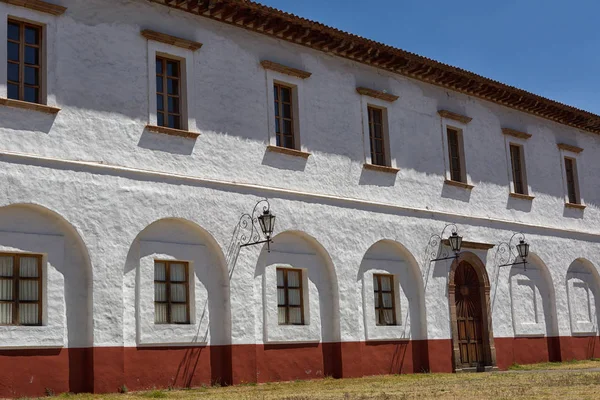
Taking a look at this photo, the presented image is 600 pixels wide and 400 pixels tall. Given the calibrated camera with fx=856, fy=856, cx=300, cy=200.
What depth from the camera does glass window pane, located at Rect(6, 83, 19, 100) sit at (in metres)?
13.3

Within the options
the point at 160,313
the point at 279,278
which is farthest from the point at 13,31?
the point at 279,278

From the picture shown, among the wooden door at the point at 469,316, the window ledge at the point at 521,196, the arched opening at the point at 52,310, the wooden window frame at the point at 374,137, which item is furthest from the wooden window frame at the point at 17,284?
the window ledge at the point at 521,196

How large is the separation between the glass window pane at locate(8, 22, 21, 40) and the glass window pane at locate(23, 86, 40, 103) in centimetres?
81

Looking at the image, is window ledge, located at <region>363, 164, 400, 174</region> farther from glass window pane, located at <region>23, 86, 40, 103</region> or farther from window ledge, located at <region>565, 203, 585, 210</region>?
window ledge, located at <region>565, 203, 585, 210</region>

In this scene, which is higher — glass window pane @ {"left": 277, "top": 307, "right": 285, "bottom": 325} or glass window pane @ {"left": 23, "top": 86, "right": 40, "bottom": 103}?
glass window pane @ {"left": 23, "top": 86, "right": 40, "bottom": 103}

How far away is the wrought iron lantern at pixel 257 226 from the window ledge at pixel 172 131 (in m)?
1.82

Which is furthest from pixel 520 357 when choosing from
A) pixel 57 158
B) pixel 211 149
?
pixel 57 158

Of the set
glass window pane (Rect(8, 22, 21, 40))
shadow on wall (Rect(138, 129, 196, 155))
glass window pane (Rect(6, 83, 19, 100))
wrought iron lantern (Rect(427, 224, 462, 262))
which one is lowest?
wrought iron lantern (Rect(427, 224, 462, 262))

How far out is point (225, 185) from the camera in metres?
15.8

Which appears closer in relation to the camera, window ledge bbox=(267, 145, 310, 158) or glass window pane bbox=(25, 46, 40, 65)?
glass window pane bbox=(25, 46, 40, 65)

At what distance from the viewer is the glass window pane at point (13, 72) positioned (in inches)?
525

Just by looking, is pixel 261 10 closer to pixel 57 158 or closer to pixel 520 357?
pixel 57 158

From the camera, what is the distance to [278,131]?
1723 cm

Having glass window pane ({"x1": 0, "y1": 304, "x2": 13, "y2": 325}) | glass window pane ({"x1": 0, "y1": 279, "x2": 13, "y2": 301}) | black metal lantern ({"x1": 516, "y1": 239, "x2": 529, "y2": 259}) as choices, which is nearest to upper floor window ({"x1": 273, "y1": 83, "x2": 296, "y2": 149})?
glass window pane ({"x1": 0, "y1": 279, "x2": 13, "y2": 301})
